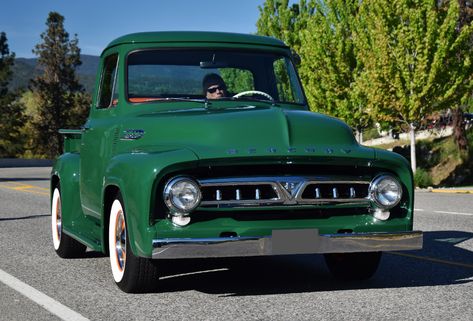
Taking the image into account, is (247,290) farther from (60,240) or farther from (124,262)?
(60,240)

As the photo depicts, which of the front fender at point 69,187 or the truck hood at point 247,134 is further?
the front fender at point 69,187

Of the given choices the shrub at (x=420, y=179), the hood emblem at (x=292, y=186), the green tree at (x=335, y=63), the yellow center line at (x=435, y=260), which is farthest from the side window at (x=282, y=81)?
the green tree at (x=335, y=63)

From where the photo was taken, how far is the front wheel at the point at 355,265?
23.0 ft

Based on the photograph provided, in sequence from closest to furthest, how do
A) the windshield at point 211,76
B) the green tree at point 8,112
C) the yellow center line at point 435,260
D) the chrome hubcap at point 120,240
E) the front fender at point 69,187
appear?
the chrome hubcap at point 120,240 → the windshield at point 211,76 → the yellow center line at point 435,260 → the front fender at point 69,187 → the green tree at point 8,112

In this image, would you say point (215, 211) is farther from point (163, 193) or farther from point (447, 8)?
point (447, 8)

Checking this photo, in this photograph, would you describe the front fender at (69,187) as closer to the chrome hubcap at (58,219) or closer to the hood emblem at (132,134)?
the chrome hubcap at (58,219)

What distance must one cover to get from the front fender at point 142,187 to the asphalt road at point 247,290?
1.59 feet

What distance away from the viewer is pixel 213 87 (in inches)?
290

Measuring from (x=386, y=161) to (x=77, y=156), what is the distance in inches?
135

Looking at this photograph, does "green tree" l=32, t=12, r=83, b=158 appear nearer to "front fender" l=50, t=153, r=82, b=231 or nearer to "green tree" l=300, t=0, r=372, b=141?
"green tree" l=300, t=0, r=372, b=141

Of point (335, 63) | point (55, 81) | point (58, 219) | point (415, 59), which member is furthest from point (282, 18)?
point (55, 81)

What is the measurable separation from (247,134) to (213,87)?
1.31 m

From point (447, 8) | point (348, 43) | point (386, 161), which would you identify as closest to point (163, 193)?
point (386, 161)

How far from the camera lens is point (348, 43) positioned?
118 feet
